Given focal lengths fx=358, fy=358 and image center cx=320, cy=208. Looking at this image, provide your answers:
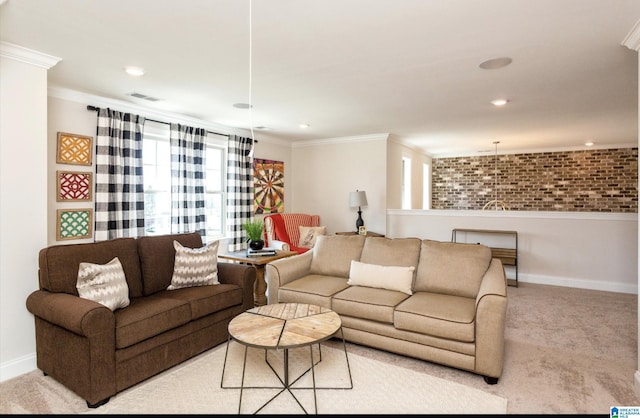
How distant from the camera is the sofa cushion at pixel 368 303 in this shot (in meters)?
2.75

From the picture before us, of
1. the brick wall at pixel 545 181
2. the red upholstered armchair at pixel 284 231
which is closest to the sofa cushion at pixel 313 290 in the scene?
the red upholstered armchair at pixel 284 231

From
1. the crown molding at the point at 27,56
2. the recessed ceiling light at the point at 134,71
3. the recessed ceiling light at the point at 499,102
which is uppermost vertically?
the recessed ceiling light at the point at 499,102

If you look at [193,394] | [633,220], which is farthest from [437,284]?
[633,220]

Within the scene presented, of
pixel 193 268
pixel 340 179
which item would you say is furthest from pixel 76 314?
pixel 340 179

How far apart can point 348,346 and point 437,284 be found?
3.02 ft

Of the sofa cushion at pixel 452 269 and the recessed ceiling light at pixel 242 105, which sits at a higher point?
the recessed ceiling light at pixel 242 105

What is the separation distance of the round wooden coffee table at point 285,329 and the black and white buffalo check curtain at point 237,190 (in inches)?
121

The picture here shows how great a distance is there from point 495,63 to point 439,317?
2111 mm

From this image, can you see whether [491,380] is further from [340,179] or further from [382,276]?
[340,179]

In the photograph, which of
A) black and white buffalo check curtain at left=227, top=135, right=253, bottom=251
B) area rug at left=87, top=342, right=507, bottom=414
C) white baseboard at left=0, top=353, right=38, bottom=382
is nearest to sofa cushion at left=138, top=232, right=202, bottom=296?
area rug at left=87, top=342, right=507, bottom=414

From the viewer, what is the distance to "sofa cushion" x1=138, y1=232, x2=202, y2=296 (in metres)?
3.06

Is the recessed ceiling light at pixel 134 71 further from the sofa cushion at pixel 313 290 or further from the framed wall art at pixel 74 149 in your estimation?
the sofa cushion at pixel 313 290

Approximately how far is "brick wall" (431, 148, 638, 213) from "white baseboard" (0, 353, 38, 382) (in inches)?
323

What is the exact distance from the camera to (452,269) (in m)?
3.04
